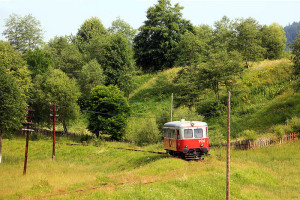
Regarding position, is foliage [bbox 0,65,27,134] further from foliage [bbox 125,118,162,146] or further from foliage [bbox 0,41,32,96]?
foliage [bbox 125,118,162,146]

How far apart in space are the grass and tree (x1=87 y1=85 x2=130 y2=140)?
993cm

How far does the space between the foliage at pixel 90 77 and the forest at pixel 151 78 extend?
20cm

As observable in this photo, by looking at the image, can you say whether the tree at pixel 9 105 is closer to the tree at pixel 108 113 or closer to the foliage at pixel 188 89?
the tree at pixel 108 113

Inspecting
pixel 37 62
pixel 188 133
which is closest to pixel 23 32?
pixel 37 62

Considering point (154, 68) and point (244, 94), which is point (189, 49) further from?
point (154, 68)

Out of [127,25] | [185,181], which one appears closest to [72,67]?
[127,25]

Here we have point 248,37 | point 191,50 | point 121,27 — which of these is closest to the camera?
point 248,37

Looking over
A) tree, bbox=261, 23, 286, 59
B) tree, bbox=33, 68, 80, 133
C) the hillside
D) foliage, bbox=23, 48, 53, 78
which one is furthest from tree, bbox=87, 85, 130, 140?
tree, bbox=261, 23, 286, 59

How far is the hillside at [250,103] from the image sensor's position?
1837 inches

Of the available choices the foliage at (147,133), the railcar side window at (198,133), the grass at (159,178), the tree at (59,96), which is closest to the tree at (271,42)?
the foliage at (147,133)

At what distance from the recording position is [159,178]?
24.2m

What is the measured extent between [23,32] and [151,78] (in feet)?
104

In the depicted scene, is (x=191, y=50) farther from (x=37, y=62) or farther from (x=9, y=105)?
(x=9, y=105)

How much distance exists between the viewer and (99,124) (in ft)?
→ 171
